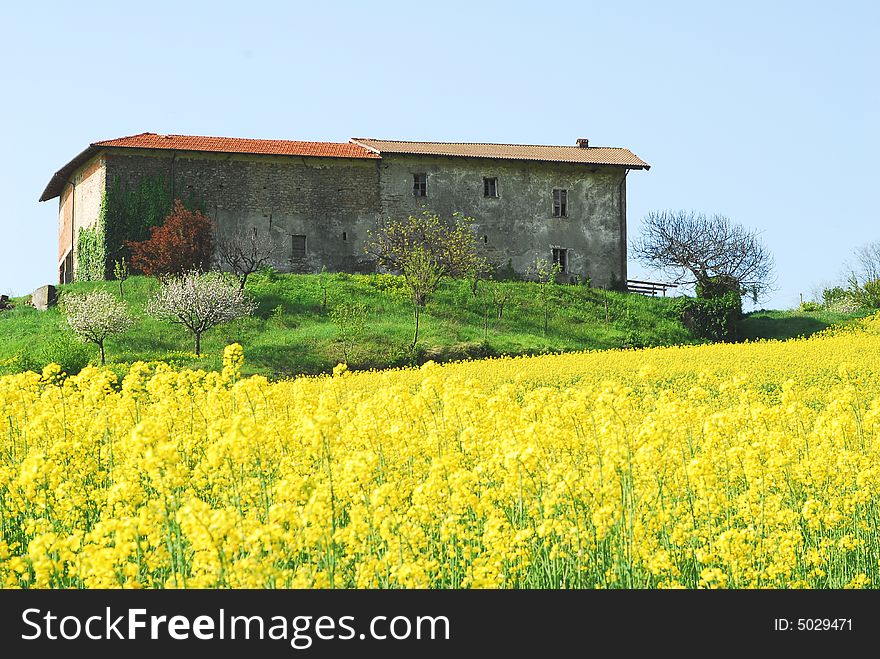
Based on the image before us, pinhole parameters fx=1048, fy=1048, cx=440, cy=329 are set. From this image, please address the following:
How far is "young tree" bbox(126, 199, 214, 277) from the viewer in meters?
38.2

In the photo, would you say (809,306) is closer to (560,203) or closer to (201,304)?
(560,203)

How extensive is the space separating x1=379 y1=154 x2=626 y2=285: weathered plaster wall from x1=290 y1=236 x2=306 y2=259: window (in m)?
3.80

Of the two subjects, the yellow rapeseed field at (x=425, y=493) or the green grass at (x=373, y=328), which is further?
the green grass at (x=373, y=328)

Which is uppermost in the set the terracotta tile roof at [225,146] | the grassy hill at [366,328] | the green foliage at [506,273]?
the terracotta tile roof at [225,146]

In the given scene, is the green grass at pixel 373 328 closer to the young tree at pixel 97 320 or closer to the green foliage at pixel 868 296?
the young tree at pixel 97 320

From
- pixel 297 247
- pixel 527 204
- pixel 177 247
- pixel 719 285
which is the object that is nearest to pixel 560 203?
pixel 527 204

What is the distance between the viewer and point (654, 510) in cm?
738

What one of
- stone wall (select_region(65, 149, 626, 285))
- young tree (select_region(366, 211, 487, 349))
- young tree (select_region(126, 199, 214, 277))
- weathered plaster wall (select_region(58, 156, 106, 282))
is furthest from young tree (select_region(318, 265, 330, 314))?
weathered plaster wall (select_region(58, 156, 106, 282))

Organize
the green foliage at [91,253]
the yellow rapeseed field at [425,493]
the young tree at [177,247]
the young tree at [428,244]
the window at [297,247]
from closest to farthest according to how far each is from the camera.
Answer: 1. the yellow rapeseed field at [425,493]
2. the young tree at [177,247]
3. the young tree at [428,244]
4. the green foliage at [91,253]
5. the window at [297,247]

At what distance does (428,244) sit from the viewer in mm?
43438

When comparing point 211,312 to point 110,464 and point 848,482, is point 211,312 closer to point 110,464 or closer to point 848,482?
point 110,464

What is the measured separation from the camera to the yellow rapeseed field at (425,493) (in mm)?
5816

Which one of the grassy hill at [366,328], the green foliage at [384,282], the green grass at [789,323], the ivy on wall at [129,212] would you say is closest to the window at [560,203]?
the grassy hill at [366,328]

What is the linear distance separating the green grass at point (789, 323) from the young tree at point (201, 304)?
729 inches
